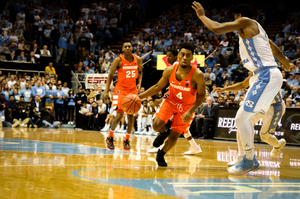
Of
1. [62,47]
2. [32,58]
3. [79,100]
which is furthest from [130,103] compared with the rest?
[62,47]

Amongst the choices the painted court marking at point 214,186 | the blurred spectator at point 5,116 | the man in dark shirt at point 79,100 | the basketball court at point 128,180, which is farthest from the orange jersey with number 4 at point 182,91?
the man in dark shirt at point 79,100

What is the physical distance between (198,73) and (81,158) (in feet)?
7.42

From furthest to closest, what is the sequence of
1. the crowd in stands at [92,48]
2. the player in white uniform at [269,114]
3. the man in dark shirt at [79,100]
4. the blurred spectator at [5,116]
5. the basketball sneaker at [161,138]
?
the man in dark shirt at [79,100] → the crowd in stands at [92,48] → the blurred spectator at [5,116] → the basketball sneaker at [161,138] → the player in white uniform at [269,114]

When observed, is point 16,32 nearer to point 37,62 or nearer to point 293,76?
point 37,62

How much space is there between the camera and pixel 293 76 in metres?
14.5

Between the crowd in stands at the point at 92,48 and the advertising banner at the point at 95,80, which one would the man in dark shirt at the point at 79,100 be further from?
the advertising banner at the point at 95,80

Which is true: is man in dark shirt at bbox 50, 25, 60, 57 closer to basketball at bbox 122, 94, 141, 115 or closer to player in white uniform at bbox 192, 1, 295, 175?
basketball at bbox 122, 94, 141, 115

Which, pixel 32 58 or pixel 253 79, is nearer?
→ pixel 253 79

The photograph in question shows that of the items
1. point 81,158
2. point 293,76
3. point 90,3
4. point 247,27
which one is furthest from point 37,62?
point 247,27

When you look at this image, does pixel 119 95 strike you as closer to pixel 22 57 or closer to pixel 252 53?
pixel 252 53

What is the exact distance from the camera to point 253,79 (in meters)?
4.72

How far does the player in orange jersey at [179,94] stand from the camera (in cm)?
550

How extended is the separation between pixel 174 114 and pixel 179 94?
1.05 ft

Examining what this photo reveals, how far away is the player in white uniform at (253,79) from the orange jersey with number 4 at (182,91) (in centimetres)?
112
